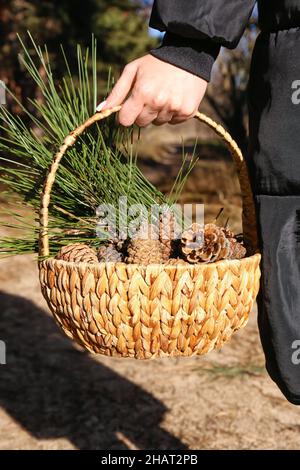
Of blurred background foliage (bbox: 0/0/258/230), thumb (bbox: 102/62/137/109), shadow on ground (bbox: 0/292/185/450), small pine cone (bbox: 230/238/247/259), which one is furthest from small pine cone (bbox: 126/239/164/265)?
blurred background foliage (bbox: 0/0/258/230)

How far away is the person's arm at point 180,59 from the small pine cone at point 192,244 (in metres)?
0.21

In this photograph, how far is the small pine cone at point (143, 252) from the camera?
1.08 meters

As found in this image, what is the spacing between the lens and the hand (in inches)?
36.5

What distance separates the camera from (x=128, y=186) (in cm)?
120

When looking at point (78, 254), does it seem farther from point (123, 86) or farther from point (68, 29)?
point (68, 29)

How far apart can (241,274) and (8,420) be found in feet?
4.59

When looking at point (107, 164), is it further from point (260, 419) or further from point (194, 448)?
point (260, 419)

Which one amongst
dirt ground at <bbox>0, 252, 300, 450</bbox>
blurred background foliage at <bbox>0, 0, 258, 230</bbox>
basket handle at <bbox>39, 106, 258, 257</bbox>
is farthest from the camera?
blurred background foliage at <bbox>0, 0, 258, 230</bbox>

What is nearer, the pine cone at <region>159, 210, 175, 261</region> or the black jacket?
the black jacket

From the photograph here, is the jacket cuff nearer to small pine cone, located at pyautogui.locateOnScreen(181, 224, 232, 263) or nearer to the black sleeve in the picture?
the black sleeve

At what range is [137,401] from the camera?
7.39 ft

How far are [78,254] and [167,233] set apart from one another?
18 cm

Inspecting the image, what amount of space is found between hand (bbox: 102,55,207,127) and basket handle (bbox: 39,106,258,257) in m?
0.06

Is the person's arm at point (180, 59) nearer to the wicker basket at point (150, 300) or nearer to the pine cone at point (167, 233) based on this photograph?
the wicker basket at point (150, 300)
